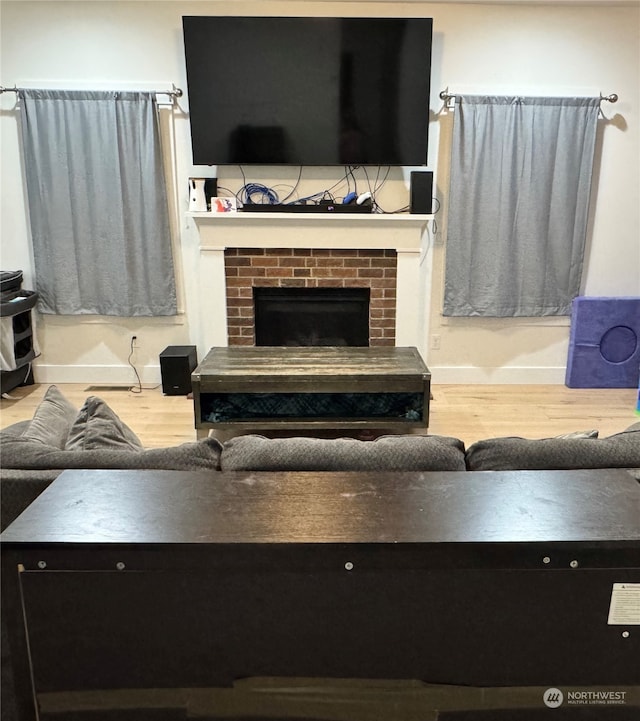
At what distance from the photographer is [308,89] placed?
3.70m

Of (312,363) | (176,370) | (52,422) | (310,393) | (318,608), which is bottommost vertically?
(176,370)

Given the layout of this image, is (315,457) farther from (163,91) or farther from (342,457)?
(163,91)

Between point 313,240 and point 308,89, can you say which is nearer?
point 308,89

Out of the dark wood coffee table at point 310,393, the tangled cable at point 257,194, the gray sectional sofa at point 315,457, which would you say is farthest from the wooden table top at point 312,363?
the gray sectional sofa at point 315,457

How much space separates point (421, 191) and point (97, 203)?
2082 mm

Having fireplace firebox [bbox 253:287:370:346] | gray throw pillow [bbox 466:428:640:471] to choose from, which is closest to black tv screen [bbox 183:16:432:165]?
fireplace firebox [bbox 253:287:370:346]

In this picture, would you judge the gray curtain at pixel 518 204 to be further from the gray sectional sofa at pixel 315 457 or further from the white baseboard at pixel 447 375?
the gray sectional sofa at pixel 315 457

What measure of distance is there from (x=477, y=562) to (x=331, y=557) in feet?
0.86

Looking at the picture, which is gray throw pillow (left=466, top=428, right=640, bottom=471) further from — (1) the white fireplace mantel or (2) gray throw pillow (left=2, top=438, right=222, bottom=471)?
(1) the white fireplace mantel

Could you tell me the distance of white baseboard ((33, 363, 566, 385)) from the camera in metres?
4.27

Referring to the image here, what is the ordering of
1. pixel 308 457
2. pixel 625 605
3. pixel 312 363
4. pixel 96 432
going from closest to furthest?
pixel 625 605 → pixel 308 457 → pixel 96 432 → pixel 312 363

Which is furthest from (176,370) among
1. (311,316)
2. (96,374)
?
(311,316)

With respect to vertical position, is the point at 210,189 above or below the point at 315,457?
above

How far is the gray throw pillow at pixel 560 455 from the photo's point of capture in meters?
1.44
